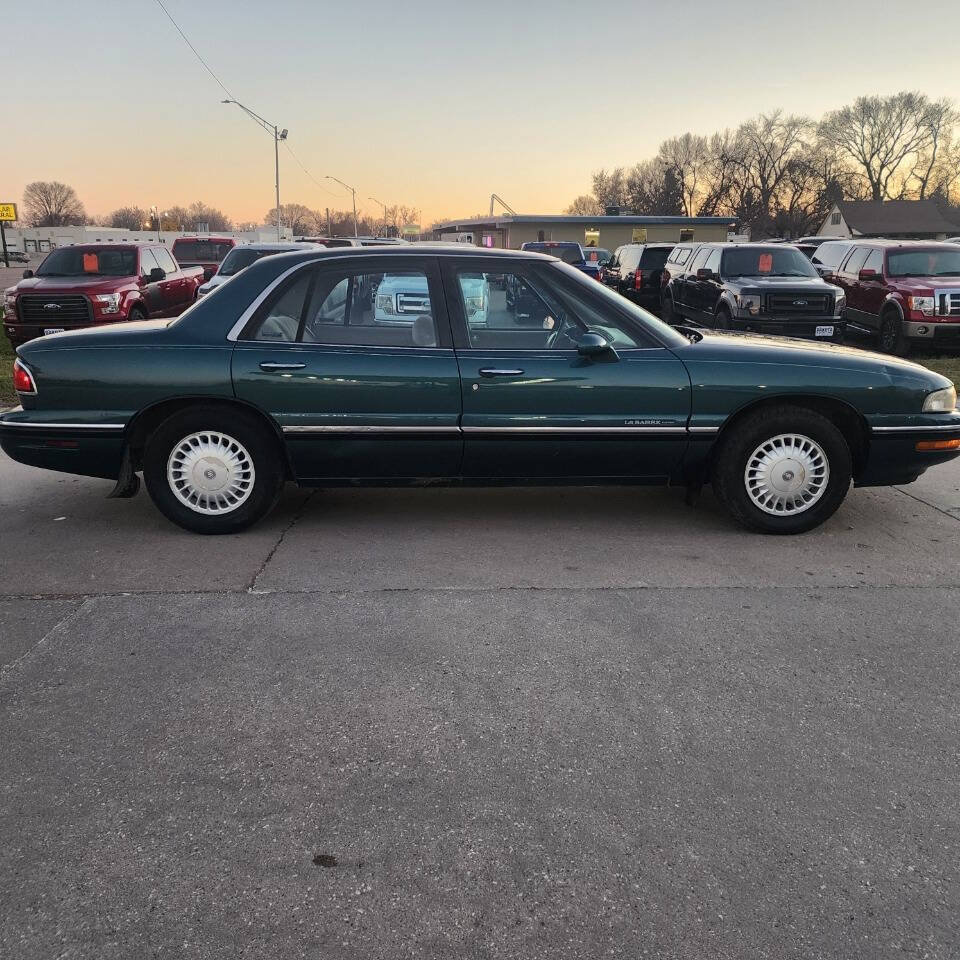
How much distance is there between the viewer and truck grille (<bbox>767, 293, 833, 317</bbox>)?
43.1 feet

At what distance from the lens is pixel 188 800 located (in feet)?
8.75

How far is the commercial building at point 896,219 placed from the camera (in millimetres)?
75312

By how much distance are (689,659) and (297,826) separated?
1741mm

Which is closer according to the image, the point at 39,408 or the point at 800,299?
the point at 39,408

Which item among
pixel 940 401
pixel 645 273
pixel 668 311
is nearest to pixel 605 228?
pixel 645 273

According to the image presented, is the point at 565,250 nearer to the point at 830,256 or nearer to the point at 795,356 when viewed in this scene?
the point at 830,256

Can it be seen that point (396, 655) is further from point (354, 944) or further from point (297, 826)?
point (354, 944)

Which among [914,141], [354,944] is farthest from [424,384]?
[914,141]

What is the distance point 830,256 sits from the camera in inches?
628

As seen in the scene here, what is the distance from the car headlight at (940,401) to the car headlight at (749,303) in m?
8.22

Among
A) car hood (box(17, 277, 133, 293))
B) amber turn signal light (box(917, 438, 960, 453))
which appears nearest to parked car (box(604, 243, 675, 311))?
car hood (box(17, 277, 133, 293))

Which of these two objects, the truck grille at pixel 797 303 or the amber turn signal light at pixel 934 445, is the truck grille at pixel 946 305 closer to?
the truck grille at pixel 797 303

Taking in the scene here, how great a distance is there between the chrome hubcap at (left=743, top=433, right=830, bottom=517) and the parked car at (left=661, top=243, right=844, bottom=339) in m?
8.58

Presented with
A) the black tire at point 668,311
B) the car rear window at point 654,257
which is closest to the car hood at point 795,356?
the black tire at point 668,311
